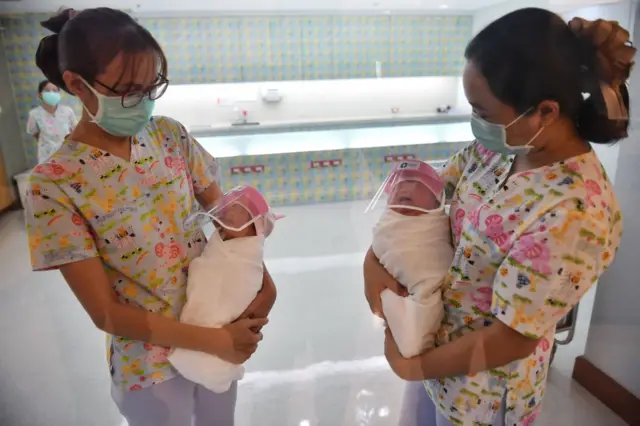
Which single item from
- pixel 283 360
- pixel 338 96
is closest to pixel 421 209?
pixel 283 360

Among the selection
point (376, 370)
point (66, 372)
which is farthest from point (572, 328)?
point (66, 372)

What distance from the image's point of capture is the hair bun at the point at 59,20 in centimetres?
81

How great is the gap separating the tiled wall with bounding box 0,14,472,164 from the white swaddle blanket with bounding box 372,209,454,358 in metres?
3.26

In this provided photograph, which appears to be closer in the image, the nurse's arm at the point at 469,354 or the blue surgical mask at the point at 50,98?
the nurse's arm at the point at 469,354

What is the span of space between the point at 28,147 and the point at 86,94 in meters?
1.69

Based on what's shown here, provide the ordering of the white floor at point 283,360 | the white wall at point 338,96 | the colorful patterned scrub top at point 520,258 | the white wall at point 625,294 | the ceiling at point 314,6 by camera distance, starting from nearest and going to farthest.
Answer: the colorful patterned scrub top at point 520,258 → the white wall at point 625,294 → the white floor at point 283,360 → the ceiling at point 314,6 → the white wall at point 338,96

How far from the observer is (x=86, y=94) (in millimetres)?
809

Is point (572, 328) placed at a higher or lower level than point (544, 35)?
lower

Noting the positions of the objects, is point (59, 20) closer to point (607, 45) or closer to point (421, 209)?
point (421, 209)

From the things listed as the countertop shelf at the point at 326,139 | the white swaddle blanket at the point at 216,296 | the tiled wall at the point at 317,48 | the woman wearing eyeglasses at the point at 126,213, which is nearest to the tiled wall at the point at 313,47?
the tiled wall at the point at 317,48

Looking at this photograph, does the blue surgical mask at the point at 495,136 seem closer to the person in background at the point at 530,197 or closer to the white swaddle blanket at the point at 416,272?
the person in background at the point at 530,197

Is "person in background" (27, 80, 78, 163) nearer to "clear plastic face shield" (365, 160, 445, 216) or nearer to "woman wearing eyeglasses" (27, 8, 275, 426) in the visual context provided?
"woman wearing eyeglasses" (27, 8, 275, 426)

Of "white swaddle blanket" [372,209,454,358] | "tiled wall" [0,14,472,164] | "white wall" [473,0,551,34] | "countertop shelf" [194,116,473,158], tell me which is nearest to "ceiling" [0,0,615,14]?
"tiled wall" [0,14,472,164]

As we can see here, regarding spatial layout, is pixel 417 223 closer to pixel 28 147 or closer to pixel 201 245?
pixel 201 245
